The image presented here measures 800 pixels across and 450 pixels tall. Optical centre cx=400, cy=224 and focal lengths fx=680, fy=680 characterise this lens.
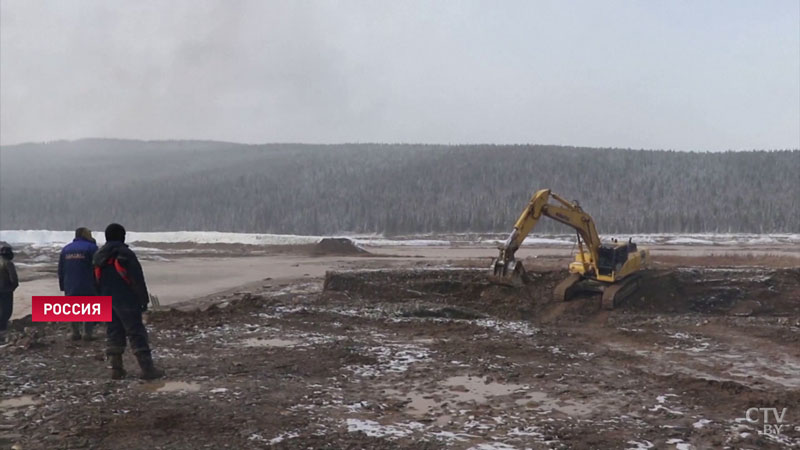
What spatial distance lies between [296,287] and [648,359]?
1369 centimetres

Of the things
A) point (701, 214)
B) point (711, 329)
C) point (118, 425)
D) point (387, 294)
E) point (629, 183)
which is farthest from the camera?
point (629, 183)

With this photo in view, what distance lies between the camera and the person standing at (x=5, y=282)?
40.0 feet

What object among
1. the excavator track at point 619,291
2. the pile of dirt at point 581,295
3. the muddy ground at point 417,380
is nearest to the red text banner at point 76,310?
the muddy ground at point 417,380

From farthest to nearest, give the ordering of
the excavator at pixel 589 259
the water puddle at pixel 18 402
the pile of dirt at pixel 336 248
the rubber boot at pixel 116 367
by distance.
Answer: the pile of dirt at pixel 336 248, the excavator at pixel 589 259, the rubber boot at pixel 116 367, the water puddle at pixel 18 402

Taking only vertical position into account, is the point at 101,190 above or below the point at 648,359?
above

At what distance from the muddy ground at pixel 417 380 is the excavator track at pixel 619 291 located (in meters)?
0.29

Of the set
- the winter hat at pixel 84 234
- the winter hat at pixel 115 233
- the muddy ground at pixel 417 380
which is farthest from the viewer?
the winter hat at pixel 84 234

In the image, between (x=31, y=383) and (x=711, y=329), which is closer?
(x=31, y=383)

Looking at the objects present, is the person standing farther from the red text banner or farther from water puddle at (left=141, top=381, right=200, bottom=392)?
water puddle at (left=141, top=381, right=200, bottom=392)

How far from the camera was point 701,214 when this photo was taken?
9556cm

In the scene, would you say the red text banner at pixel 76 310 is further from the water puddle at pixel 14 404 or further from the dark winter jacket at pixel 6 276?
the water puddle at pixel 14 404

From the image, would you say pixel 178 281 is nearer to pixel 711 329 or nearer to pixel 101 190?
pixel 711 329

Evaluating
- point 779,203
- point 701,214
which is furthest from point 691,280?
point 779,203

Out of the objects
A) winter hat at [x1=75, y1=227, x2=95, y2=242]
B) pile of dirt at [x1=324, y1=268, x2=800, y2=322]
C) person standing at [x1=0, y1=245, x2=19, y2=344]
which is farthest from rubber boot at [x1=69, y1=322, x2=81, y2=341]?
pile of dirt at [x1=324, y1=268, x2=800, y2=322]
